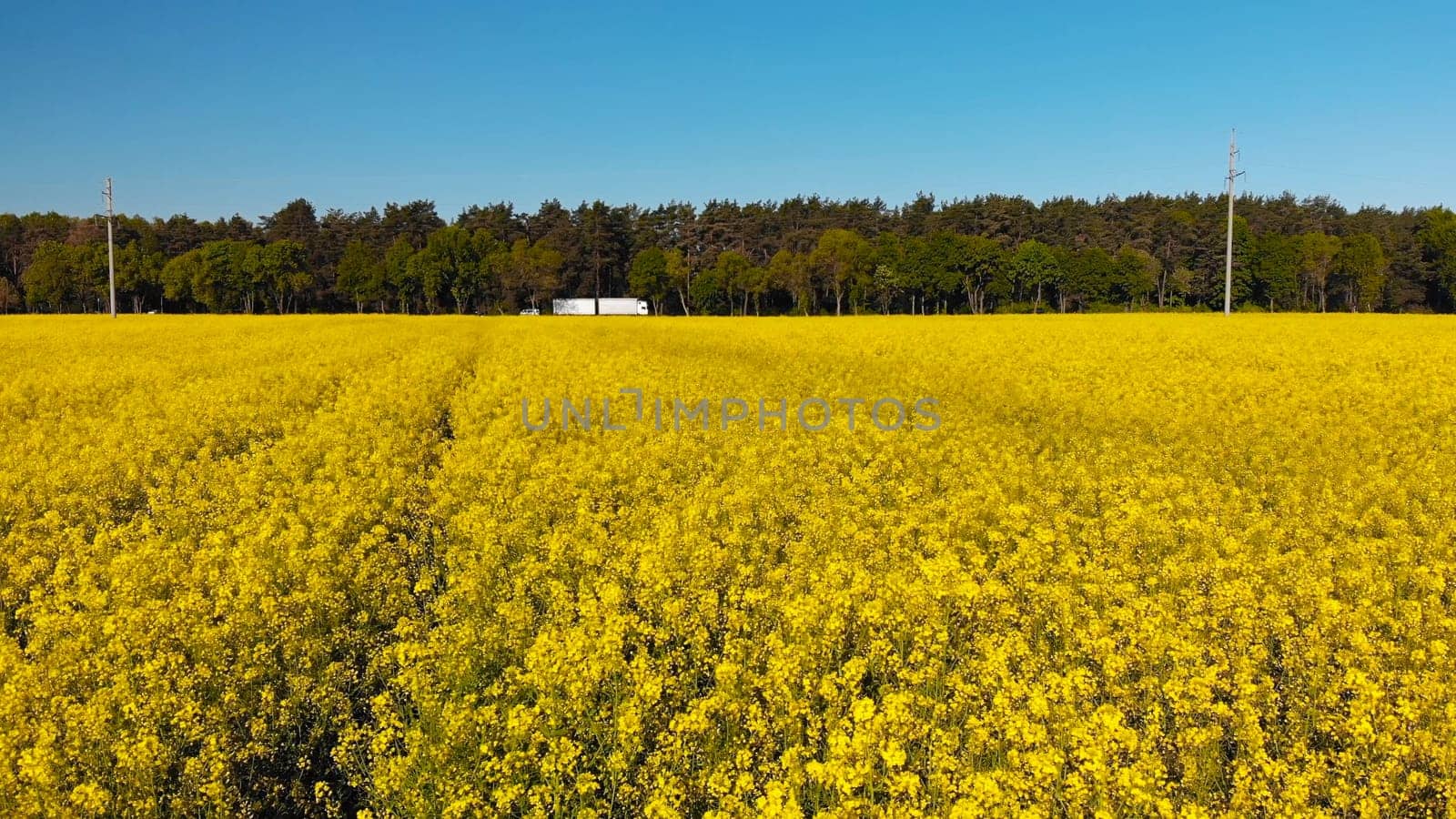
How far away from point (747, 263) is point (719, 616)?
79.0 metres

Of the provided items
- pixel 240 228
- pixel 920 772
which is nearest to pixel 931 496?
pixel 920 772

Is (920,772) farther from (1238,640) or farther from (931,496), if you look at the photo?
(931,496)

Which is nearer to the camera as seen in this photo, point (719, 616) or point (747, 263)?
point (719, 616)

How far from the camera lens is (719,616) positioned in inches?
233

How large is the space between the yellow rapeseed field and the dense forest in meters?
69.0

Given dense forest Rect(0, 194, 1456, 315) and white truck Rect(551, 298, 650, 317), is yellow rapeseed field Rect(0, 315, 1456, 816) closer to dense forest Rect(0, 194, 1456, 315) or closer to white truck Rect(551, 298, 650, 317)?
white truck Rect(551, 298, 650, 317)

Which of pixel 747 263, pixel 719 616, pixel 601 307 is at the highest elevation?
pixel 747 263

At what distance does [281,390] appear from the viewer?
15047 millimetres

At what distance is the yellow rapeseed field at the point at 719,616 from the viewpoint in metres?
4.07

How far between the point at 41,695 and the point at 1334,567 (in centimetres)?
988

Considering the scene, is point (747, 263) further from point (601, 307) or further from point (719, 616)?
point (719, 616)

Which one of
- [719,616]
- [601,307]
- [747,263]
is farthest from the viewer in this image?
[747,263]

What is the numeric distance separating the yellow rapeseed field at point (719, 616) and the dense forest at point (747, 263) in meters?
69.0

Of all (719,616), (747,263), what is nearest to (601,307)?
(747,263)
